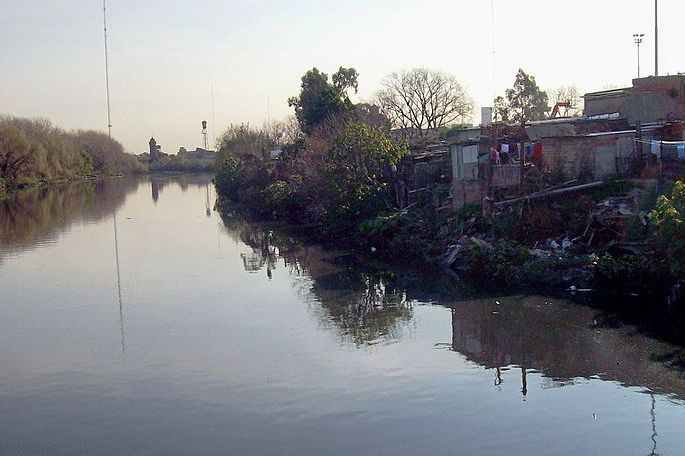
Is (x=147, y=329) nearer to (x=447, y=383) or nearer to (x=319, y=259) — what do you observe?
(x=447, y=383)

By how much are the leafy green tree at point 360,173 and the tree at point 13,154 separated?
1887 inches

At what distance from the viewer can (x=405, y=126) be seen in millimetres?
51469

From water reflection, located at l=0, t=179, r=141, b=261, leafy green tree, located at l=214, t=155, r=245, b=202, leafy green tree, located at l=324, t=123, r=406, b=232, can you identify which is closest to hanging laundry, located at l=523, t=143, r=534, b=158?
leafy green tree, located at l=324, t=123, r=406, b=232

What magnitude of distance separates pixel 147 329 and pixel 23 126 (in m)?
81.3

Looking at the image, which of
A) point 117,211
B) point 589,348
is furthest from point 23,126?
point 589,348

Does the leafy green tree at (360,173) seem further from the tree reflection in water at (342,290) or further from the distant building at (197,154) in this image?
the distant building at (197,154)

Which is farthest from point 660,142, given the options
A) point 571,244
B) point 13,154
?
point 13,154

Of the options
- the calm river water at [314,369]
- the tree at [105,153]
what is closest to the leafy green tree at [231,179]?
the calm river water at [314,369]

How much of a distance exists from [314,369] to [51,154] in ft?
237

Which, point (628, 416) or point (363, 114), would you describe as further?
point (363, 114)

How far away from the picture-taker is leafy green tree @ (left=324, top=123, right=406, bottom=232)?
28.0 meters

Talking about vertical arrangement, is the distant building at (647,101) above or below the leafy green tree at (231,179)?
above

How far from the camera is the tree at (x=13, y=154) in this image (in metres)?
68.5

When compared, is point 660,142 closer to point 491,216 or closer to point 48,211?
point 491,216
